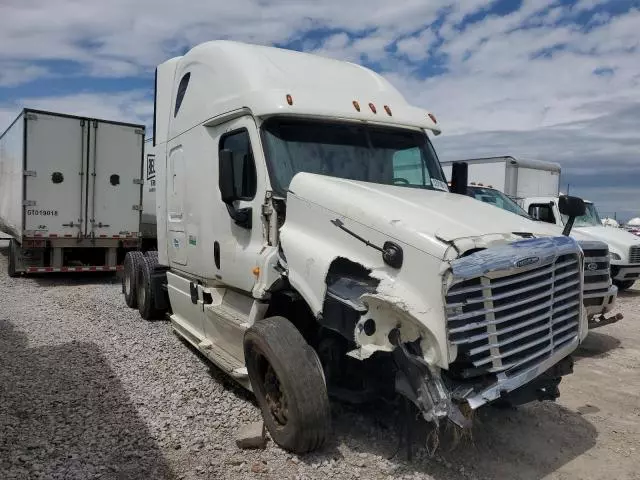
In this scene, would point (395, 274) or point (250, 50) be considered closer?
point (395, 274)

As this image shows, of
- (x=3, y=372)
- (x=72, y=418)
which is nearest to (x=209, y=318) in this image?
(x=72, y=418)

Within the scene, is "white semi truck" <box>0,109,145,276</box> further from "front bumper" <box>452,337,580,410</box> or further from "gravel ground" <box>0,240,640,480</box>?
"front bumper" <box>452,337,580,410</box>

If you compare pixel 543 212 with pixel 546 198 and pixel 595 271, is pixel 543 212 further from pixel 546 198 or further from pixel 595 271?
pixel 595 271

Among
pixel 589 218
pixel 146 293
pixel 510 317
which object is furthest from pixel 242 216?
pixel 589 218

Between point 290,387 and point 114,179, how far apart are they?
10.3 meters

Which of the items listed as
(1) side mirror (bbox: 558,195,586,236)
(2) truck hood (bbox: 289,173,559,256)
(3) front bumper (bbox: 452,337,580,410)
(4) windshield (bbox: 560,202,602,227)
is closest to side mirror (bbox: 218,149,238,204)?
(2) truck hood (bbox: 289,173,559,256)

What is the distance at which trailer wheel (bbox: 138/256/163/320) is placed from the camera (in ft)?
27.8

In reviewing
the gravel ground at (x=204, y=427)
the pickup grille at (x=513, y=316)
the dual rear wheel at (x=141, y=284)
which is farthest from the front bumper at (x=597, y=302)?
the dual rear wheel at (x=141, y=284)

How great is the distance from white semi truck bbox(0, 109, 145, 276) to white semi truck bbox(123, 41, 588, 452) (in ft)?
22.4

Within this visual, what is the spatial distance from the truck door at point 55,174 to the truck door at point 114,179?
0.66 ft

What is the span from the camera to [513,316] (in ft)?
12.2

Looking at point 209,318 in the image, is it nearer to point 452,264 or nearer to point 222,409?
point 222,409

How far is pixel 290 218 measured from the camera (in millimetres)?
4566

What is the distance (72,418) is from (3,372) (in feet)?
5.35
